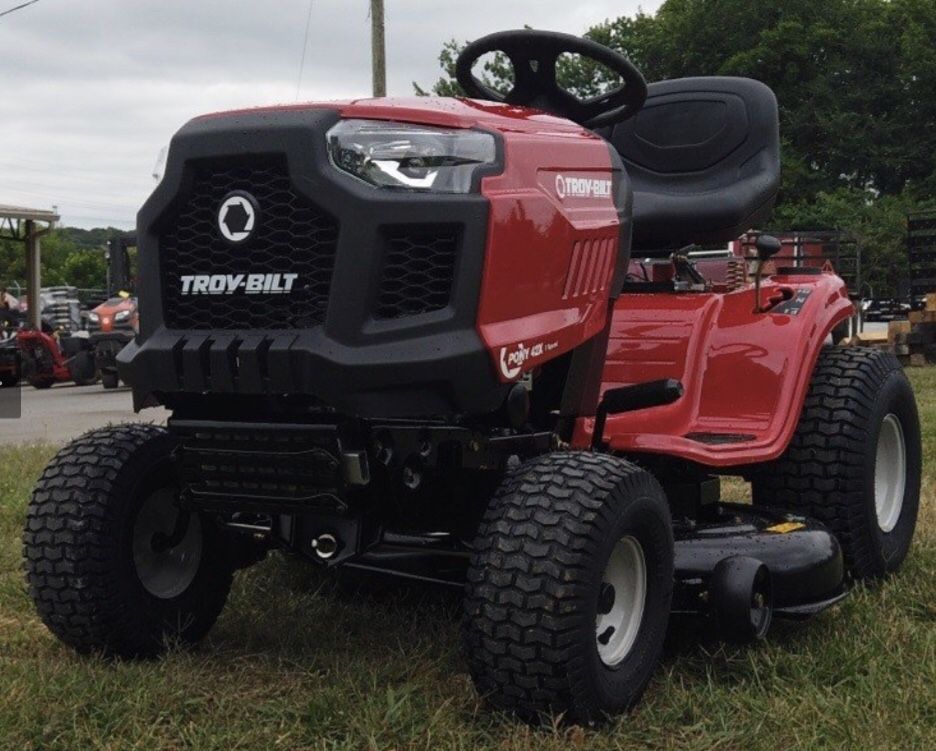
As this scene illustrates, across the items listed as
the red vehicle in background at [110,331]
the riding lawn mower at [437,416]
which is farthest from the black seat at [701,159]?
the red vehicle in background at [110,331]

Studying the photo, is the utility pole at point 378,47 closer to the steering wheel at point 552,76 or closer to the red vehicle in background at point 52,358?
the red vehicle in background at point 52,358

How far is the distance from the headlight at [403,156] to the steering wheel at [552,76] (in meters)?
0.78

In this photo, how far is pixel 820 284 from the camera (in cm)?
395

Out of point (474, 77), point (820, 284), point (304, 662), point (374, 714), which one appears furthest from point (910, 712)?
point (474, 77)

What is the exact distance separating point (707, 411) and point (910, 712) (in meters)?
1.13

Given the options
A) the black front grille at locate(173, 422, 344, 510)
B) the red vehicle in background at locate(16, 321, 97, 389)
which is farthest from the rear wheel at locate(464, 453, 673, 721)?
the red vehicle in background at locate(16, 321, 97, 389)

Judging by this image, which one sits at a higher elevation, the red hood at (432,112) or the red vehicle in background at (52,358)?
the red hood at (432,112)

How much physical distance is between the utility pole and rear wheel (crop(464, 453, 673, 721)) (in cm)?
1672

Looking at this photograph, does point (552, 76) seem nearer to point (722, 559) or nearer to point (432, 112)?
point (432, 112)

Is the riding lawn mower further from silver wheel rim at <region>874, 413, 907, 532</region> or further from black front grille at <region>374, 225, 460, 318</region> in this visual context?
silver wheel rim at <region>874, 413, 907, 532</region>

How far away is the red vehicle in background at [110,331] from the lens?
13.9 metres

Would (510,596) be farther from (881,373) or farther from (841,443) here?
(881,373)

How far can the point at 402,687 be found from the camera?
2.75m

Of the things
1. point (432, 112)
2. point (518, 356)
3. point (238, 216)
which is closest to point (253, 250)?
point (238, 216)
